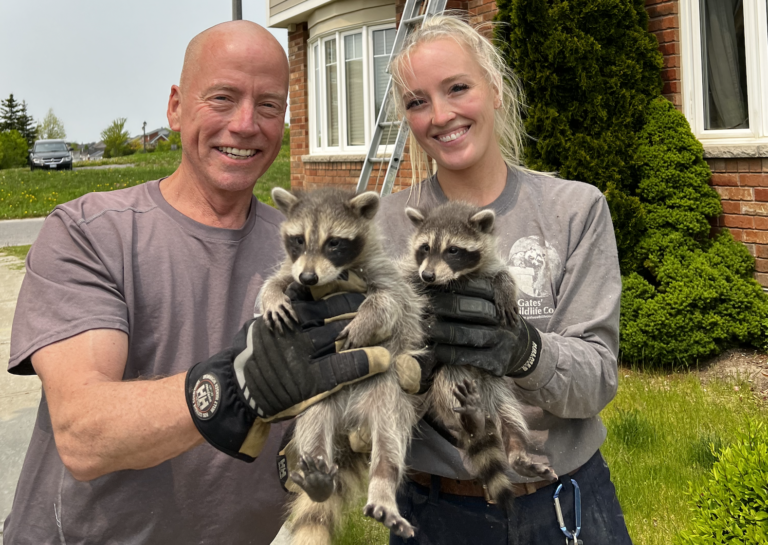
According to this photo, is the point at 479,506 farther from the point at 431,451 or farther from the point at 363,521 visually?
the point at 363,521

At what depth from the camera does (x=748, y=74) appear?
243 inches

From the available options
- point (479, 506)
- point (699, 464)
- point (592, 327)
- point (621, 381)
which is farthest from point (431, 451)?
point (621, 381)

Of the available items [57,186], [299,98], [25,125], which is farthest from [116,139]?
[299,98]

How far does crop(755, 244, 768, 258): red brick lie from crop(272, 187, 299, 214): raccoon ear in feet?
16.6

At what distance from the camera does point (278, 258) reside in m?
2.93

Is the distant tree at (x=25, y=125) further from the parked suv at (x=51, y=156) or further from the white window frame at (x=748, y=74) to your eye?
the white window frame at (x=748, y=74)

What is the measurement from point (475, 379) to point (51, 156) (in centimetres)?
3819

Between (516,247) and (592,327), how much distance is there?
1.53 feet

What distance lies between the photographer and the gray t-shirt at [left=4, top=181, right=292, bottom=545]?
2.32m

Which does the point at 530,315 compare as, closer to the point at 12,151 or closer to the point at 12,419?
the point at 12,419

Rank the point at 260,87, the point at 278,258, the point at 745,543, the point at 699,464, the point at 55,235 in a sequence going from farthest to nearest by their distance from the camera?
the point at 699,464, the point at 278,258, the point at 260,87, the point at 55,235, the point at 745,543

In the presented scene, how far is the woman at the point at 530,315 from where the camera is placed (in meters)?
2.39

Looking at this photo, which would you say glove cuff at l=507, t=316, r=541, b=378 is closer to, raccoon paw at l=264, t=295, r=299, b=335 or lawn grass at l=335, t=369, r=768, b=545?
raccoon paw at l=264, t=295, r=299, b=335

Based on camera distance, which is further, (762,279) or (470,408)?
(762,279)
